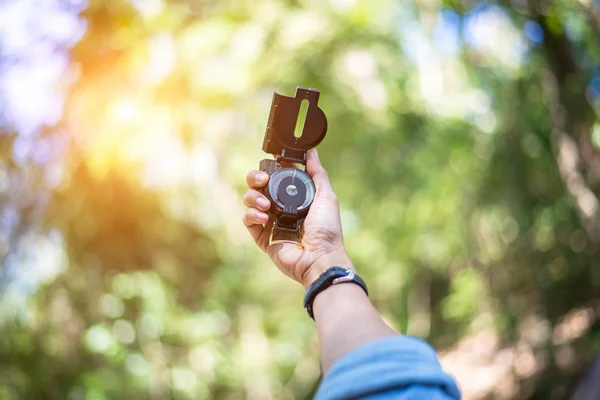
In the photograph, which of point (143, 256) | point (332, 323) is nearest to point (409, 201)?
point (143, 256)

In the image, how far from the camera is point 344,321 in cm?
91

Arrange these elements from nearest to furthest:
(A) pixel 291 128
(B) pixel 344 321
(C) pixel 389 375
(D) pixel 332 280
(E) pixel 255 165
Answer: (C) pixel 389 375 → (B) pixel 344 321 → (D) pixel 332 280 → (A) pixel 291 128 → (E) pixel 255 165

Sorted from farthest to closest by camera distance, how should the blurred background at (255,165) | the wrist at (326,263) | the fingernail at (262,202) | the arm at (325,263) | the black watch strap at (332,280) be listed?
the blurred background at (255,165) → the fingernail at (262,202) → the wrist at (326,263) → the black watch strap at (332,280) → the arm at (325,263)

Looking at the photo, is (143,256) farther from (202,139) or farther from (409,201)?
(409,201)

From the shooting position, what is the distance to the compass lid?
1366mm

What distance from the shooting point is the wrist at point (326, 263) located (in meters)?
1.13

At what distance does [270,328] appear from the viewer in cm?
630

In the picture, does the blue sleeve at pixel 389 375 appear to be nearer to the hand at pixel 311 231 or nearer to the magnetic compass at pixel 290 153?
the hand at pixel 311 231

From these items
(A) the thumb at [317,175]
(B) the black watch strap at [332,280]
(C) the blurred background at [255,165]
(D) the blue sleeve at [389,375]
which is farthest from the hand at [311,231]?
(C) the blurred background at [255,165]

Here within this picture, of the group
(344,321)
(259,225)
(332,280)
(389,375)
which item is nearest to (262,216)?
(259,225)

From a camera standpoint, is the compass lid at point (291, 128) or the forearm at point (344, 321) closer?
the forearm at point (344, 321)

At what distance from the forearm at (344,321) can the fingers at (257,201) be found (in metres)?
0.34

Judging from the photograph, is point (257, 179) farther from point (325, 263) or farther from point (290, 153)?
point (325, 263)

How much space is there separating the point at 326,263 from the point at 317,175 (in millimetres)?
284
